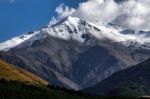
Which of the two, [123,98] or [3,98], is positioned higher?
[123,98]

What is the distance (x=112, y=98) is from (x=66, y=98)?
17.7 meters

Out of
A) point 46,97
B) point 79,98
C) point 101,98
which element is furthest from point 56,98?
point 101,98

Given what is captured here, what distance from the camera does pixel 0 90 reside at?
348ft

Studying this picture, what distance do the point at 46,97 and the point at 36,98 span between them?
18.5ft

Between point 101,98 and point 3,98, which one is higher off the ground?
point 101,98

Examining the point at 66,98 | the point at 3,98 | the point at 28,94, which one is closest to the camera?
the point at 3,98

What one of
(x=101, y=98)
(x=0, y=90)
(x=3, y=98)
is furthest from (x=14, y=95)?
(x=101, y=98)

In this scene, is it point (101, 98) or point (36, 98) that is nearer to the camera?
point (36, 98)

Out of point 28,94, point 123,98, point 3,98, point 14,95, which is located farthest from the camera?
point 123,98

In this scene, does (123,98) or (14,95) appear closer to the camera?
(14,95)

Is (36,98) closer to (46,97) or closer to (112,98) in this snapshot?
(46,97)

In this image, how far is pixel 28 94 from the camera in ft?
364

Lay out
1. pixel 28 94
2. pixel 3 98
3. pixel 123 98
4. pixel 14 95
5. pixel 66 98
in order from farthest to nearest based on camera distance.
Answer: pixel 123 98
pixel 66 98
pixel 28 94
pixel 14 95
pixel 3 98

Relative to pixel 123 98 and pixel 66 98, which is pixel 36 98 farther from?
pixel 123 98
